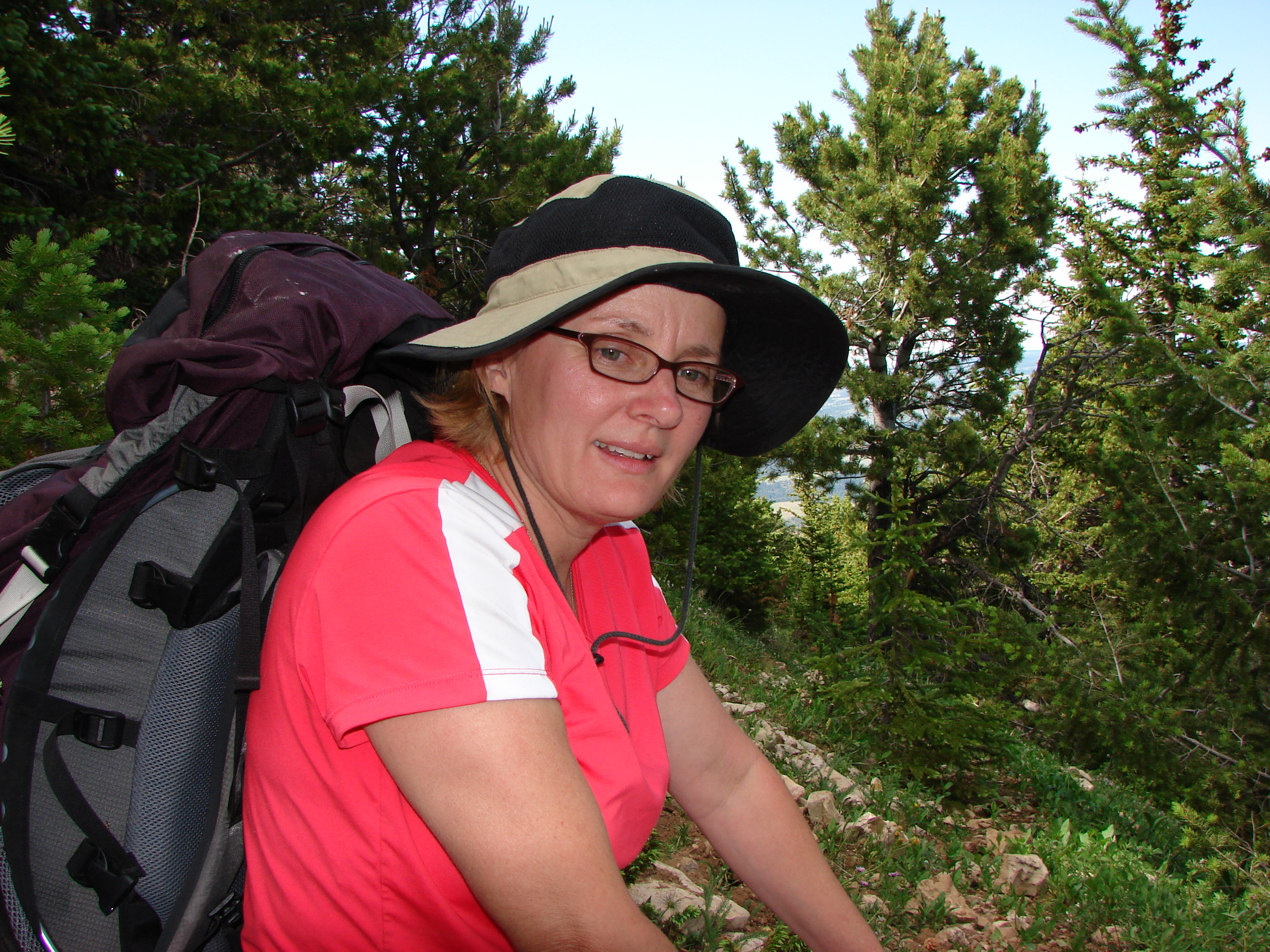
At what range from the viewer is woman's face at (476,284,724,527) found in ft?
4.17

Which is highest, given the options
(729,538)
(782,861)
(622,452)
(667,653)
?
(622,452)

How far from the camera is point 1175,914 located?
2979 millimetres

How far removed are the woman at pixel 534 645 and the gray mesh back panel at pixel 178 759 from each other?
0.07 meters

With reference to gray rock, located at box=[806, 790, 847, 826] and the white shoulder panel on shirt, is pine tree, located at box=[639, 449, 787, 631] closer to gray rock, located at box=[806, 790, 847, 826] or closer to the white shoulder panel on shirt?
gray rock, located at box=[806, 790, 847, 826]

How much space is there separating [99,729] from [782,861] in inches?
44.2

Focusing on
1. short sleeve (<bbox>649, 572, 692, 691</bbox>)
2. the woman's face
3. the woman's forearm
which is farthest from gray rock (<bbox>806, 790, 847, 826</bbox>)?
the woman's face

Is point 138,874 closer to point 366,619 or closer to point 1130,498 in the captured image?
point 366,619

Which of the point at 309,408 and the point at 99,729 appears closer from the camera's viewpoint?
the point at 99,729

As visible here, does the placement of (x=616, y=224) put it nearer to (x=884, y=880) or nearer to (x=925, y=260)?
(x=884, y=880)

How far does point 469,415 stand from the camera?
137cm

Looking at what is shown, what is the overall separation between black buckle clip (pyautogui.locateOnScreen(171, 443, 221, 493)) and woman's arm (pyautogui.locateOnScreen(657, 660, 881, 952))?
858mm

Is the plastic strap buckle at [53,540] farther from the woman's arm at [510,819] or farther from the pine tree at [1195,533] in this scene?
→ the pine tree at [1195,533]

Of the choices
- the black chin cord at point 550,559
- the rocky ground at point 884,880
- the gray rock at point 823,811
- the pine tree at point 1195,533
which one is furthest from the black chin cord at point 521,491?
the pine tree at point 1195,533

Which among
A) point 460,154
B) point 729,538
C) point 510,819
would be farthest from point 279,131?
point 510,819
